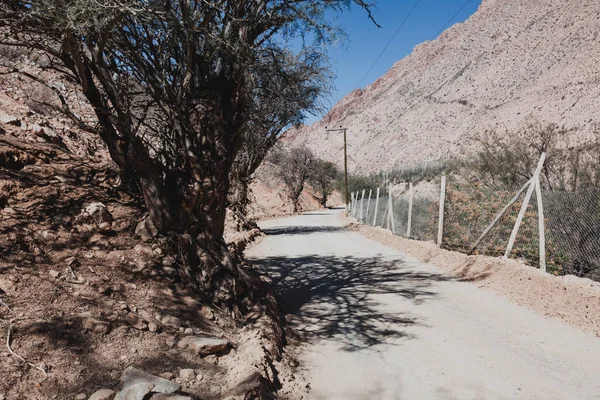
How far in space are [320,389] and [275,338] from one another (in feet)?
2.80

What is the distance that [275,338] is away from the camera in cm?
398

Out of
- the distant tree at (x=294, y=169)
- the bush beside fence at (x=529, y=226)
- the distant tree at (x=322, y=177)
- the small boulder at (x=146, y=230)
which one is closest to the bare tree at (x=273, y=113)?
the small boulder at (x=146, y=230)

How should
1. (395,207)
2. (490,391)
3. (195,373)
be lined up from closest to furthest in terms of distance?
(195,373) → (490,391) → (395,207)

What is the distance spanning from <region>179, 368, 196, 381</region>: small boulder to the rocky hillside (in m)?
22.0

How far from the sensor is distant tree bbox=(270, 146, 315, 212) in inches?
1624

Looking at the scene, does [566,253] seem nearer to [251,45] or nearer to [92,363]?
[251,45]

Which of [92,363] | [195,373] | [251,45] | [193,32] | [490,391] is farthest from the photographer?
[251,45]

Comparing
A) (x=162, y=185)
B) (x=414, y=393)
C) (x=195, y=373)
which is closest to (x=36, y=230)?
(x=162, y=185)

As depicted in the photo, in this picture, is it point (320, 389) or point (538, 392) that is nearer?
point (538, 392)

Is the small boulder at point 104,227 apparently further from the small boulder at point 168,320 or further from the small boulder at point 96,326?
the small boulder at point 96,326

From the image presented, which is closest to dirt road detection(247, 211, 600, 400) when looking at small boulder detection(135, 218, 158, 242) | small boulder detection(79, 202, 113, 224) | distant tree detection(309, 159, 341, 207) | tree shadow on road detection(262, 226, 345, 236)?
small boulder detection(135, 218, 158, 242)

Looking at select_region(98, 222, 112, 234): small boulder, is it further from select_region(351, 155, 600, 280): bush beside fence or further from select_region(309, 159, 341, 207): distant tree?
select_region(309, 159, 341, 207): distant tree

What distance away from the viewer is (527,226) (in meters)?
7.49

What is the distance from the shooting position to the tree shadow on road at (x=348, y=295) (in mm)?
4645
